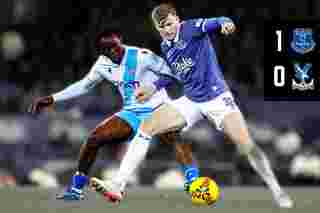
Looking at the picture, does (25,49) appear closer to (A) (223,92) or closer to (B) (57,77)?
(B) (57,77)

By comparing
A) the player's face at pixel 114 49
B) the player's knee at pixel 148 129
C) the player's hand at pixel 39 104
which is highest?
the player's face at pixel 114 49

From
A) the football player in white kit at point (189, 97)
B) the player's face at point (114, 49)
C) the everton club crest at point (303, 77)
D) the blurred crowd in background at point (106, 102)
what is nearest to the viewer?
the football player in white kit at point (189, 97)

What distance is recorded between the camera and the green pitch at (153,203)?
11.1 meters

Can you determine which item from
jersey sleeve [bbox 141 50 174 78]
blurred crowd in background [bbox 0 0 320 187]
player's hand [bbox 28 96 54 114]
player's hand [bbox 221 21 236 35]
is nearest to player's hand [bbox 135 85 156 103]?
jersey sleeve [bbox 141 50 174 78]

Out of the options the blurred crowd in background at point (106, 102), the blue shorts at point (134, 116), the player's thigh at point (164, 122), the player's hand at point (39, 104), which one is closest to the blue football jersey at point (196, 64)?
the player's thigh at point (164, 122)

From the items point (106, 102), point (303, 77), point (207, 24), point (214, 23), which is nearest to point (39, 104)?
point (207, 24)

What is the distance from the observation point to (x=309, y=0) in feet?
64.6

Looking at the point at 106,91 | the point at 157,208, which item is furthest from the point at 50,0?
the point at 157,208

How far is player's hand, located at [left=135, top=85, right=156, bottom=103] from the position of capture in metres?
11.7

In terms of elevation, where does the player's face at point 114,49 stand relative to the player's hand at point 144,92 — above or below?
above

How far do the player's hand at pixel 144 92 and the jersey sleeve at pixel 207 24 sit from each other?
0.92 meters

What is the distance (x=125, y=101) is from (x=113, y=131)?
34 centimetres

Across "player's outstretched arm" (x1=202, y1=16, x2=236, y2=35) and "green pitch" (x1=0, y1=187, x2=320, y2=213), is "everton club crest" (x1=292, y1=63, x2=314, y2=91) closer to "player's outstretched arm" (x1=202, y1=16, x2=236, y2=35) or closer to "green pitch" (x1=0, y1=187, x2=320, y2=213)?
"green pitch" (x1=0, y1=187, x2=320, y2=213)

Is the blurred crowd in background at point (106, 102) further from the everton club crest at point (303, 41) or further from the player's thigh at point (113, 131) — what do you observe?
the player's thigh at point (113, 131)
